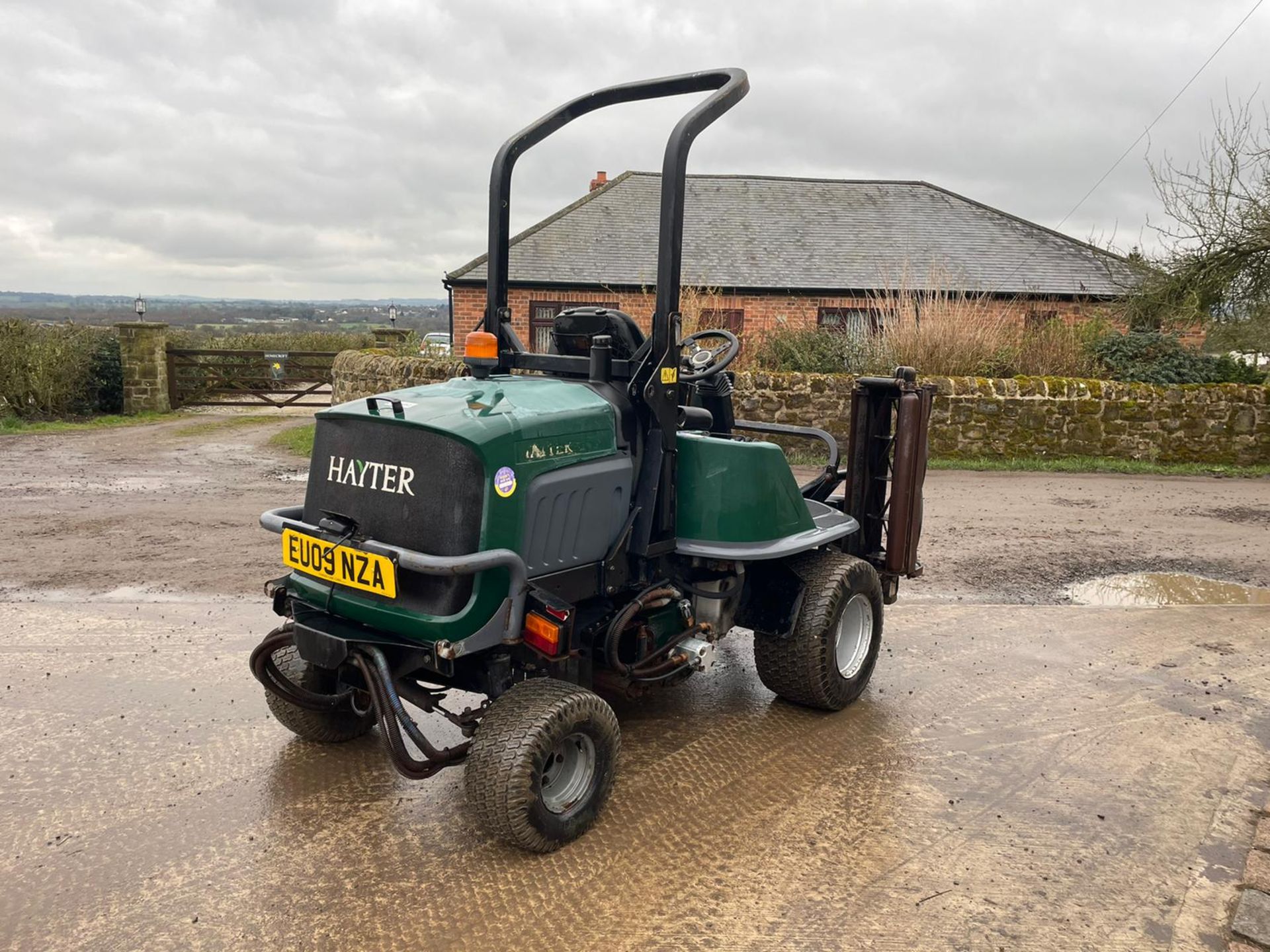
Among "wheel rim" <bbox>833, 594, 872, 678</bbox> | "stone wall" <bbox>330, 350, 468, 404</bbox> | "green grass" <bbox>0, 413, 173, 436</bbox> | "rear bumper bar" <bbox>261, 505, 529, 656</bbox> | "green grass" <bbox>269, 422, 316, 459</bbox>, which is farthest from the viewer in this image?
"green grass" <bbox>0, 413, 173, 436</bbox>

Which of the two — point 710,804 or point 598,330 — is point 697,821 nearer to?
point 710,804

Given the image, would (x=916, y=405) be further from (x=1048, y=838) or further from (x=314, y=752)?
(x=314, y=752)

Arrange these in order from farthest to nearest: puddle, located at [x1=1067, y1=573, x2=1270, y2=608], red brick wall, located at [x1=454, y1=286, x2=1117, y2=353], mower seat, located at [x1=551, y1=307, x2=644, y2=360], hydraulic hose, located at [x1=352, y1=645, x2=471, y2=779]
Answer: red brick wall, located at [x1=454, y1=286, x2=1117, y2=353] < puddle, located at [x1=1067, y1=573, x2=1270, y2=608] < mower seat, located at [x1=551, y1=307, x2=644, y2=360] < hydraulic hose, located at [x1=352, y1=645, x2=471, y2=779]

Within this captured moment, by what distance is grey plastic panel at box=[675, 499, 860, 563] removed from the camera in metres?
4.04

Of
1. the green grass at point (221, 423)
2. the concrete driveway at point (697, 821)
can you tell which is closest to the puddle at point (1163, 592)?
the concrete driveway at point (697, 821)

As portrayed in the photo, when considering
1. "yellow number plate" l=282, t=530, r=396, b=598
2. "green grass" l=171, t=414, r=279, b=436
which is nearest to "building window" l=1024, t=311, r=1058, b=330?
"green grass" l=171, t=414, r=279, b=436

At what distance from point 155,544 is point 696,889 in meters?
5.90

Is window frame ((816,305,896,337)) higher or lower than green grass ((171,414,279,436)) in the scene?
higher

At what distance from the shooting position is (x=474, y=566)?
10.0ft

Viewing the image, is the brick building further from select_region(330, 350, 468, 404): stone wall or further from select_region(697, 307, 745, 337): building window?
select_region(330, 350, 468, 404): stone wall

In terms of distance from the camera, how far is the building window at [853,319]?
543 inches

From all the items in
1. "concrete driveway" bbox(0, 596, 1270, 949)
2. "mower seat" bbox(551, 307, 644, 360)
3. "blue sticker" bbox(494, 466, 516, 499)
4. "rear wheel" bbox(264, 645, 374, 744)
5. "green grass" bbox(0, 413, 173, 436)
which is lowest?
"green grass" bbox(0, 413, 173, 436)

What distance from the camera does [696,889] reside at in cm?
311

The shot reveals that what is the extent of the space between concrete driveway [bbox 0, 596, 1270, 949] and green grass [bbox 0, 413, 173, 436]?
11.3m
